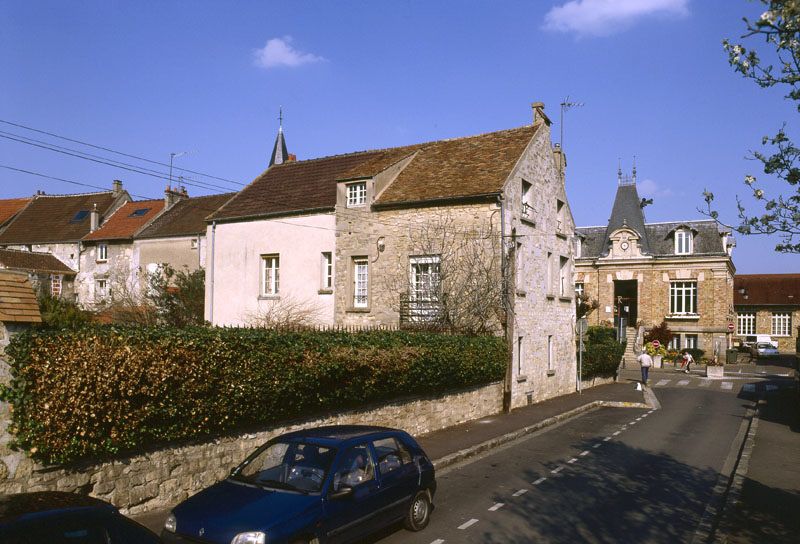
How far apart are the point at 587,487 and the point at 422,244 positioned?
36.9 ft

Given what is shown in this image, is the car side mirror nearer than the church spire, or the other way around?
the car side mirror

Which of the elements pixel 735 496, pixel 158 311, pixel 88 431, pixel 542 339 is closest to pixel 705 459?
pixel 735 496

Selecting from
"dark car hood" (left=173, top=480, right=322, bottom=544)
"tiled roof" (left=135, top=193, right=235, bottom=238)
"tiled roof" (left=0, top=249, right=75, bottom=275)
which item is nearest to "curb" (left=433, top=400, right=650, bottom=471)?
"dark car hood" (left=173, top=480, right=322, bottom=544)

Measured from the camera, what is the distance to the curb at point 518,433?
12.5 metres

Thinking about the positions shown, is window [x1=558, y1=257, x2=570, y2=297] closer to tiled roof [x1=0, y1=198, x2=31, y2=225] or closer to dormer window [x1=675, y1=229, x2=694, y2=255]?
dormer window [x1=675, y1=229, x2=694, y2=255]

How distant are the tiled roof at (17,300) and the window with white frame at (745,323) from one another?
65.3 metres

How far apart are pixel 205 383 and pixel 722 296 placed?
46698 mm

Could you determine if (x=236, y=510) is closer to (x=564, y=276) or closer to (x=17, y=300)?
(x=17, y=300)

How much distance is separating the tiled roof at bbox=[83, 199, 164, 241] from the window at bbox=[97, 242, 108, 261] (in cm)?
Result: 49

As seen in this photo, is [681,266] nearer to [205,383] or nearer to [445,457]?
[445,457]

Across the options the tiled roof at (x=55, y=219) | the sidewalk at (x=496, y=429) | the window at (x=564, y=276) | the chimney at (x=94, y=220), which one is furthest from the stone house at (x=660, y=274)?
the tiled roof at (x=55, y=219)

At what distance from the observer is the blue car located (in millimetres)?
6371

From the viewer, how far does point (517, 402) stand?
20250 mm

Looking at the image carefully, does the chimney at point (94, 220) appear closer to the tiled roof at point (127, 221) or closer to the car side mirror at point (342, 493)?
the tiled roof at point (127, 221)
